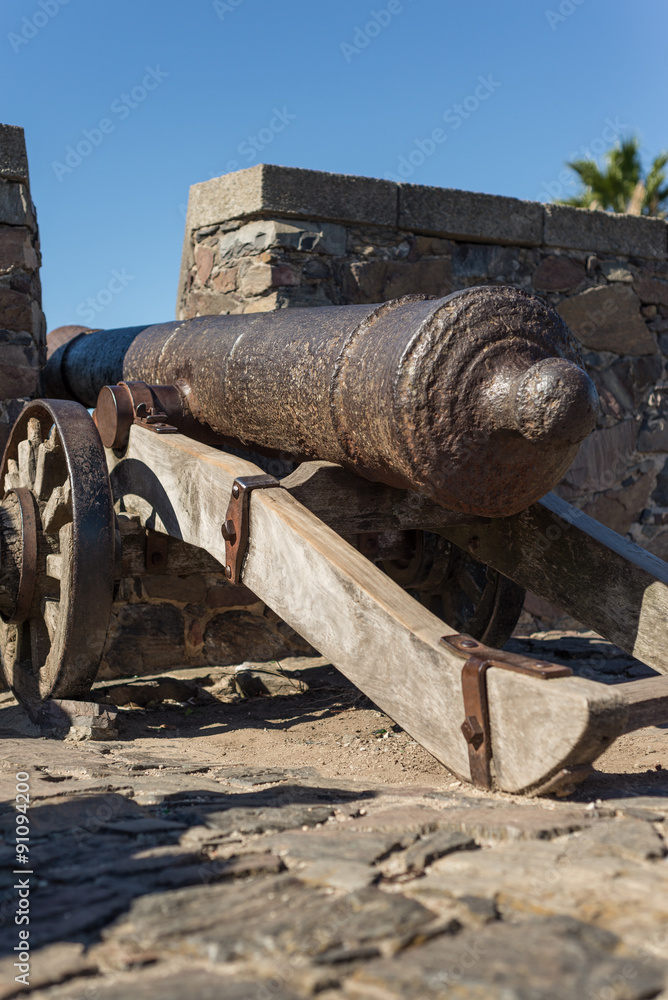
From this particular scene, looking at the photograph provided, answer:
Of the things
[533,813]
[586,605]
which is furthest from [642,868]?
[586,605]

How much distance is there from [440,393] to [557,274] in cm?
335

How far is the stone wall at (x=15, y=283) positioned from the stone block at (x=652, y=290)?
353 cm

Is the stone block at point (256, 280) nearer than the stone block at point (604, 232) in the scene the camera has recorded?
Yes

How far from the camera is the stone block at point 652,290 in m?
5.69

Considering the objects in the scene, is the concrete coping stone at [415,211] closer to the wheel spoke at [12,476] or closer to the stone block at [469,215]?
the stone block at [469,215]

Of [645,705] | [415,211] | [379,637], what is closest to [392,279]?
[415,211]

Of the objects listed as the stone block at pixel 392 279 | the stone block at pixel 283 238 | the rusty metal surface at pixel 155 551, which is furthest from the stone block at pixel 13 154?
the rusty metal surface at pixel 155 551

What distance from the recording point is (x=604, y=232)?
5625mm

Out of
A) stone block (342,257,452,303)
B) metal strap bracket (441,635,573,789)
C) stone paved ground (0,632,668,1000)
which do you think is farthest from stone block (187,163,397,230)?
metal strap bracket (441,635,573,789)

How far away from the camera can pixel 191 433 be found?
12.3ft

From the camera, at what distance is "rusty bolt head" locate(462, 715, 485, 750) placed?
82.7 inches

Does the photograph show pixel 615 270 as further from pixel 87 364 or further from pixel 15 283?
pixel 15 283

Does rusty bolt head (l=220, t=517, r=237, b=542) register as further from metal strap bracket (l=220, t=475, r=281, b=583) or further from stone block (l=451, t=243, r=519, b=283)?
stone block (l=451, t=243, r=519, b=283)

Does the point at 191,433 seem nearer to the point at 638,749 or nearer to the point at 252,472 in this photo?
the point at 252,472
